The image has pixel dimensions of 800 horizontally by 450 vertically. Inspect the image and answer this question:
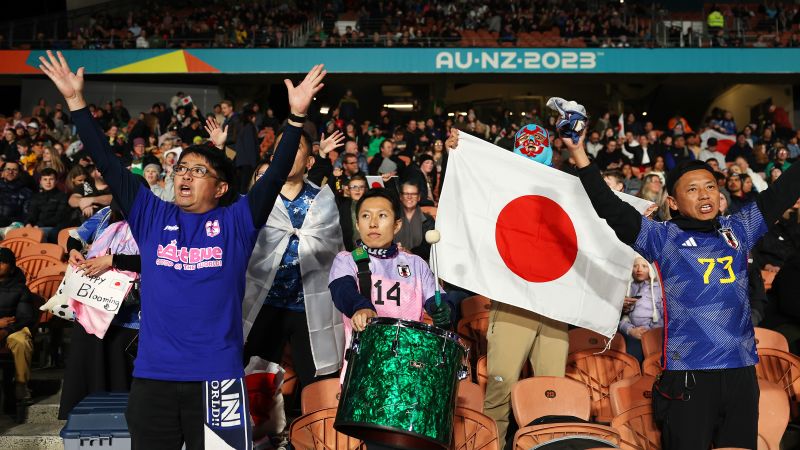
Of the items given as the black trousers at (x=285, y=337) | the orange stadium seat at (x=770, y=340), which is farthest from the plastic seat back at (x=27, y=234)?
the orange stadium seat at (x=770, y=340)

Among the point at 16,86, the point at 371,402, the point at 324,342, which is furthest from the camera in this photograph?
the point at 16,86

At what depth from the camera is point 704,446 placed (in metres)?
3.57

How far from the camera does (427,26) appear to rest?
80.9 ft

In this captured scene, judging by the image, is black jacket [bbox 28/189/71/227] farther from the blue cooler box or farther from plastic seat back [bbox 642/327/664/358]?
plastic seat back [bbox 642/327/664/358]

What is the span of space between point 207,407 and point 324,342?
1.75 m

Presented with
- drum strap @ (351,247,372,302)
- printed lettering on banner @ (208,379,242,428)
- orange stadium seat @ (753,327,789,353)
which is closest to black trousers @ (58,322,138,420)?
drum strap @ (351,247,372,302)

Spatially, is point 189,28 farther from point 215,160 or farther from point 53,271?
point 215,160

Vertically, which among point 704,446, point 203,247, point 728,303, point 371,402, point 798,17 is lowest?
point 704,446

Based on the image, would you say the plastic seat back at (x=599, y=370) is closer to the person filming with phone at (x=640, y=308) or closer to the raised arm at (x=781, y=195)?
the person filming with phone at (x=640, y=308)

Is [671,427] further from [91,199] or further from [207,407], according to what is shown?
[91,199]

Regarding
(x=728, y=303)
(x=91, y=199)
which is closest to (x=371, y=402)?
(x=728, y=303)

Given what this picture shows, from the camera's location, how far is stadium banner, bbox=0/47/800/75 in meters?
22.6

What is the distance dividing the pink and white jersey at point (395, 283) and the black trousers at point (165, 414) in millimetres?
1197

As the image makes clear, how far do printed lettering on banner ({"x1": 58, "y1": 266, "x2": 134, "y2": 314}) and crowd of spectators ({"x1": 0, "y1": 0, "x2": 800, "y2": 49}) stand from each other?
18.9 metres
